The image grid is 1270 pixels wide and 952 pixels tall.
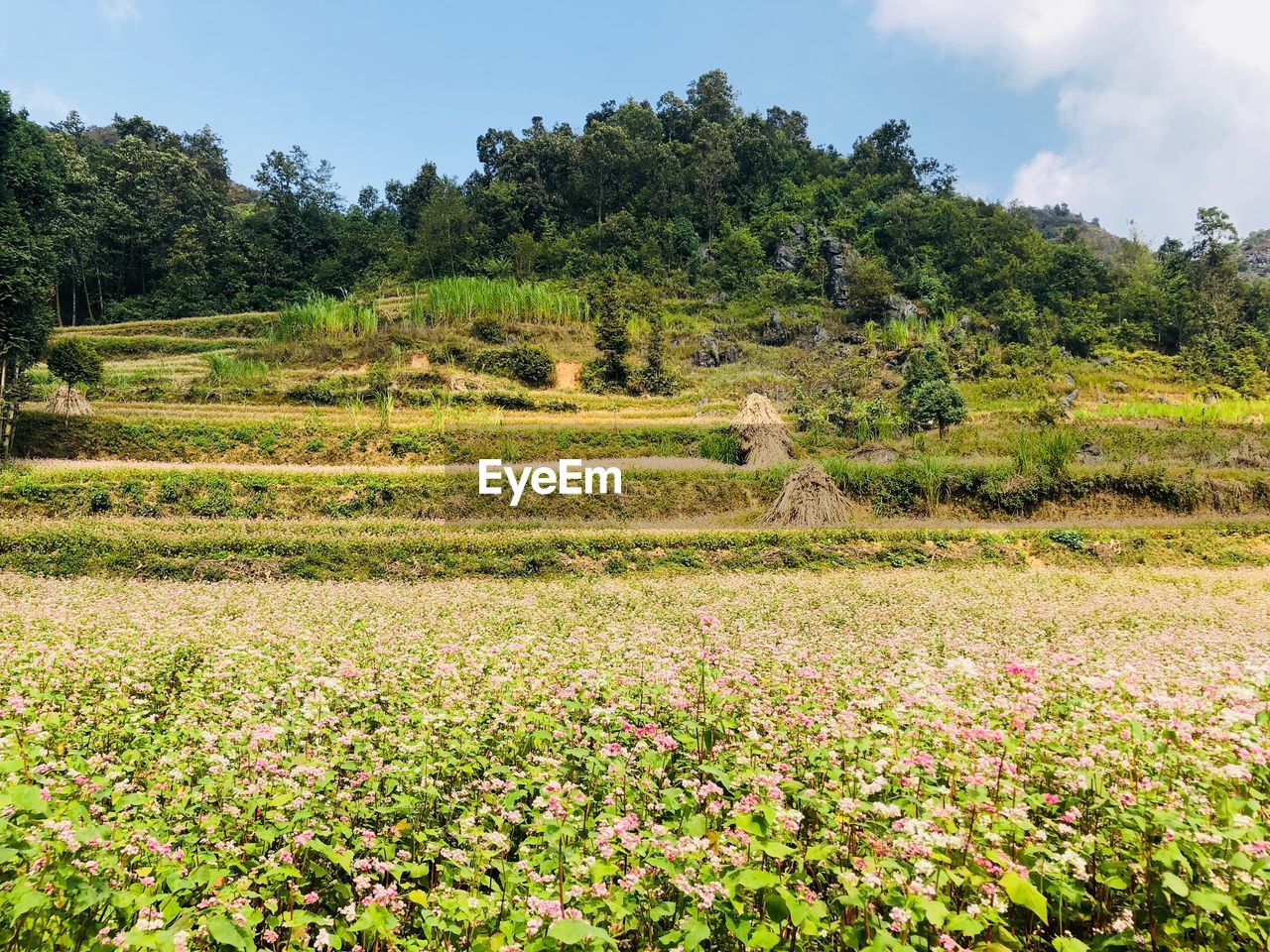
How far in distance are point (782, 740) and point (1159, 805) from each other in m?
1.76

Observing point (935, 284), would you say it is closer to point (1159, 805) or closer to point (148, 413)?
point (148, 413)

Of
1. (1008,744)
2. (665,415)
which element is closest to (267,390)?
(665,415)

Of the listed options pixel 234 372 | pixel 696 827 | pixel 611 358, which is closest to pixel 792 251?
pixel 611 358

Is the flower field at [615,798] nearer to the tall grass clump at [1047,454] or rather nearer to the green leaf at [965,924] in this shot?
the green leaf at [965,924]

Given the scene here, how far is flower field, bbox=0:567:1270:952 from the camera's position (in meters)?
2.50

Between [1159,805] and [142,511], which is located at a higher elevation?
[1159,805]

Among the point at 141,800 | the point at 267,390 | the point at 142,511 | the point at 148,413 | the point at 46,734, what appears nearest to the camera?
the point at 141,800

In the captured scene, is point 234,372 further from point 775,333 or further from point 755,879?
point 755,879

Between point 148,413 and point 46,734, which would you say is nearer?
point 46,734

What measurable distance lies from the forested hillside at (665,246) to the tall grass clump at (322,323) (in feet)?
47.8

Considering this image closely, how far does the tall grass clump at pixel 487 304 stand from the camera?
138ft

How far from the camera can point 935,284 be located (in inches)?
2197

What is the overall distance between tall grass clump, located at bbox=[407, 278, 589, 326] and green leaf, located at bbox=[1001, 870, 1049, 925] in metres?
42.5

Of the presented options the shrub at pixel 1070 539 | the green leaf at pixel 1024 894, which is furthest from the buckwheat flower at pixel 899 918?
the shrub at pixel 1070 539
